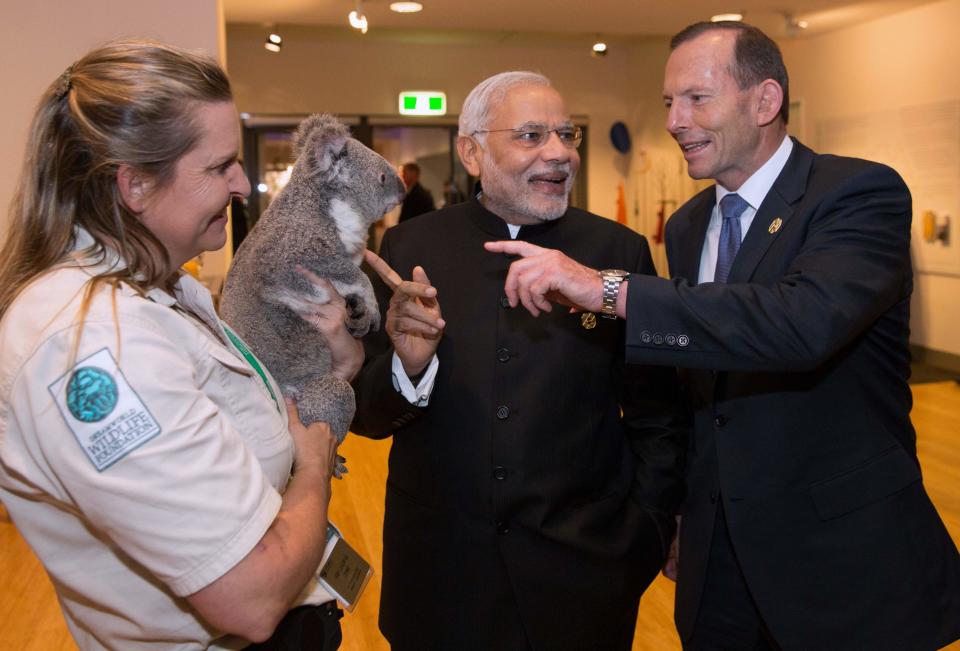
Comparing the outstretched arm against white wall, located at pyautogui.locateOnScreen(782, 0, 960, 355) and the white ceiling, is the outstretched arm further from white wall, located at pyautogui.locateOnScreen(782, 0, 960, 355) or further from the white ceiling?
white wall, located at pyautogui.locateOnScreen(782, 0, 960, 355)

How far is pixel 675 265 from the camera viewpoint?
2311mm

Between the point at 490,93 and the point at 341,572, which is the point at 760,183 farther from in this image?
the point at 341,572

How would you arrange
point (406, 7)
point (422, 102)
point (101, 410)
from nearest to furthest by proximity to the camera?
point (101, 410), point (406, 7), point (422, 102)

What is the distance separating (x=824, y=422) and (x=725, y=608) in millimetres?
547

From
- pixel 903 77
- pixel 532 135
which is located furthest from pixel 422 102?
pixel 532 135

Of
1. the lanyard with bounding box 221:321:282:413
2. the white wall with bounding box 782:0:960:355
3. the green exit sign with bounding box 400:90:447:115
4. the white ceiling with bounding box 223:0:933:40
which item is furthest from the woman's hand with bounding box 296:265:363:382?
the green exit sign with bounding box 400:90:447:115

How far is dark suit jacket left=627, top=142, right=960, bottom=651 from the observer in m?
1.71

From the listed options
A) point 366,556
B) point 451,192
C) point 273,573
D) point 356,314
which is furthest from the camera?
point 451,192

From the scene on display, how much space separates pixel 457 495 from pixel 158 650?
38.3 inches

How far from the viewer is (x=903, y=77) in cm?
851

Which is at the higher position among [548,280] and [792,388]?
[548,280]

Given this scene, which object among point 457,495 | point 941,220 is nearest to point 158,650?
point 457,495

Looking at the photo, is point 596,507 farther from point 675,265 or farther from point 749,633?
point 675,265

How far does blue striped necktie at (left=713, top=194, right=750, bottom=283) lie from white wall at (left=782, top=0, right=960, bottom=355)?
280 inches
